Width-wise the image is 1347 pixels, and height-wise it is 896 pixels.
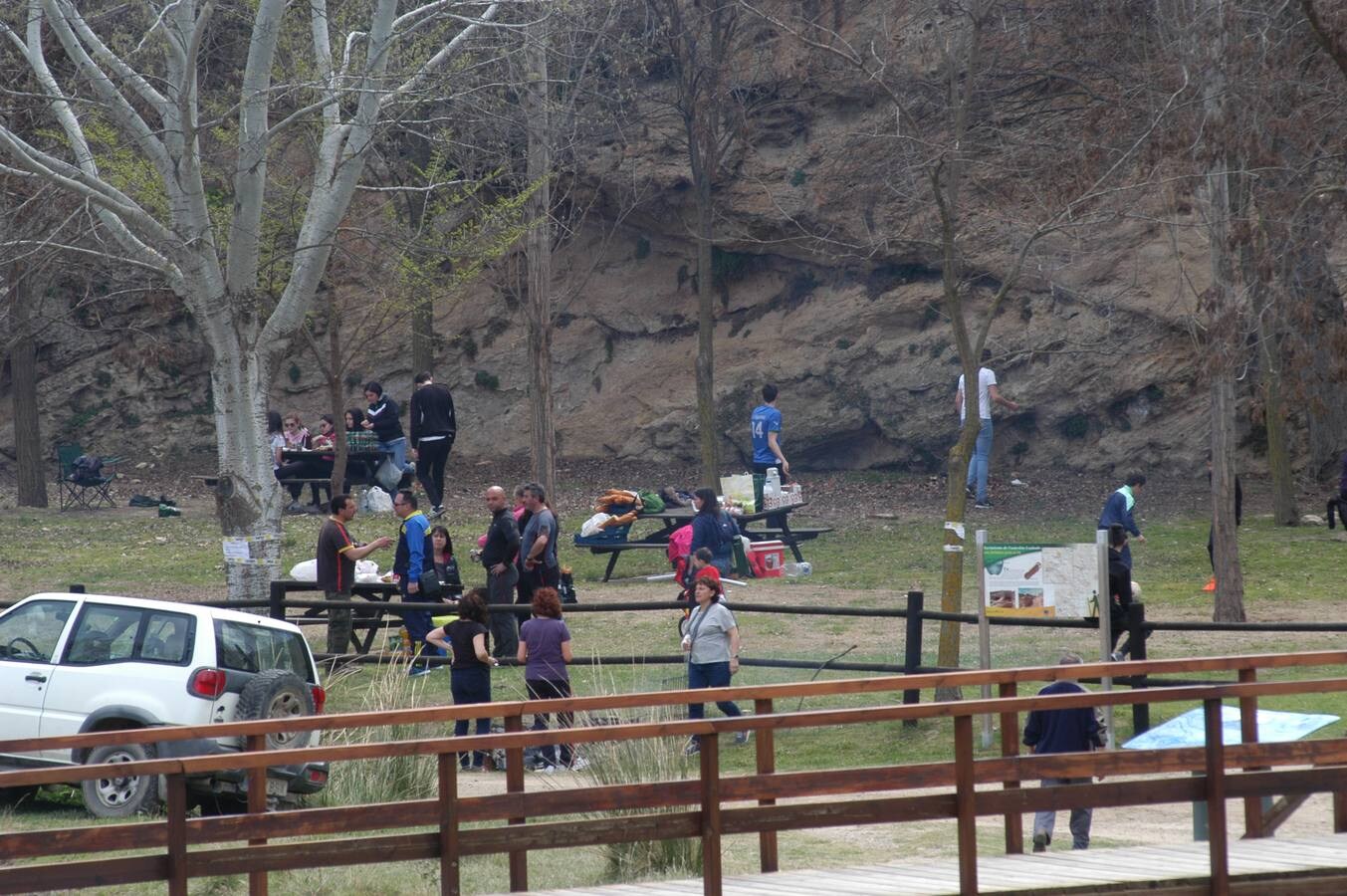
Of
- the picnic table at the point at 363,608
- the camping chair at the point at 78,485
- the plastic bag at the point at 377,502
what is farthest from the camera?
the camping chair at the point at 78,485

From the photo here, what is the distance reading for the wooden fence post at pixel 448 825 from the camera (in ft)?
19.6

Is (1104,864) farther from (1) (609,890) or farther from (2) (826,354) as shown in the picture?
(2) (826,354)

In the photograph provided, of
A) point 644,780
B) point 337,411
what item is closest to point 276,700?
point 644,780

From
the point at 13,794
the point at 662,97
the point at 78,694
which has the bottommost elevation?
the point at 13,794

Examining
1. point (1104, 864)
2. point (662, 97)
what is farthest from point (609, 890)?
point (662, 97)

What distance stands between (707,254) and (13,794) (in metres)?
17.7

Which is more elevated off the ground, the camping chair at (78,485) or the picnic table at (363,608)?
the camping chair at (78,485)

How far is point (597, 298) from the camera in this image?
3231 centimetres

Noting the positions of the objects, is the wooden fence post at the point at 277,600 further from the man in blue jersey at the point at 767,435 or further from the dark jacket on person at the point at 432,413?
the man in blue jersey at the point at 767,435

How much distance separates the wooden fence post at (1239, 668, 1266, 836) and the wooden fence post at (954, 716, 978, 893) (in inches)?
65.7

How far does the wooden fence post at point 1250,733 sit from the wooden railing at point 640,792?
162mm

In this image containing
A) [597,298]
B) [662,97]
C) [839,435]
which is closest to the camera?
[662,97]

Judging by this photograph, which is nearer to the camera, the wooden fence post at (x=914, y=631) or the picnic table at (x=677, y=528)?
the wooden fence post at (x=914, y=631)

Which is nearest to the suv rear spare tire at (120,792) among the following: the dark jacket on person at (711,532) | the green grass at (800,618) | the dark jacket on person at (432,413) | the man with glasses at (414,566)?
the green grass at (800,618)
